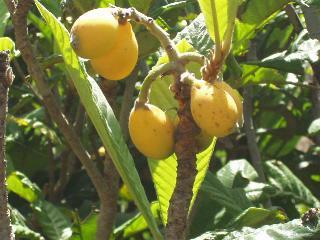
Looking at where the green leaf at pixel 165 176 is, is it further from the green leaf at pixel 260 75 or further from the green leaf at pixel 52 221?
the green leaf at pixel 52 221

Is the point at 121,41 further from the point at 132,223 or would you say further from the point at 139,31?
the point at 132,223

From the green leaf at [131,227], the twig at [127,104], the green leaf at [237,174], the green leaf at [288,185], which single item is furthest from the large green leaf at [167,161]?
the green leaf at [288,185]

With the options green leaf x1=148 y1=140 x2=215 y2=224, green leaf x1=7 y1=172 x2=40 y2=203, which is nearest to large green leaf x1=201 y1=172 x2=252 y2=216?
green leaf x1=148 y1=140 x2=215 y2=224

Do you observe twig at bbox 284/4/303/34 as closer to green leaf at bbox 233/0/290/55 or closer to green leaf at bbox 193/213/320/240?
green leaf at bbox 233/0/290/55

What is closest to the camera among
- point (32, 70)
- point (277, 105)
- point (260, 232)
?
point (260, 232)

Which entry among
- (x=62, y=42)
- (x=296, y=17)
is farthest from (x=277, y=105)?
(x=62, y=42)

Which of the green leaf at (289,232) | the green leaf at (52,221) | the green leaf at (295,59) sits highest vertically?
the green leaf at (295,59)
